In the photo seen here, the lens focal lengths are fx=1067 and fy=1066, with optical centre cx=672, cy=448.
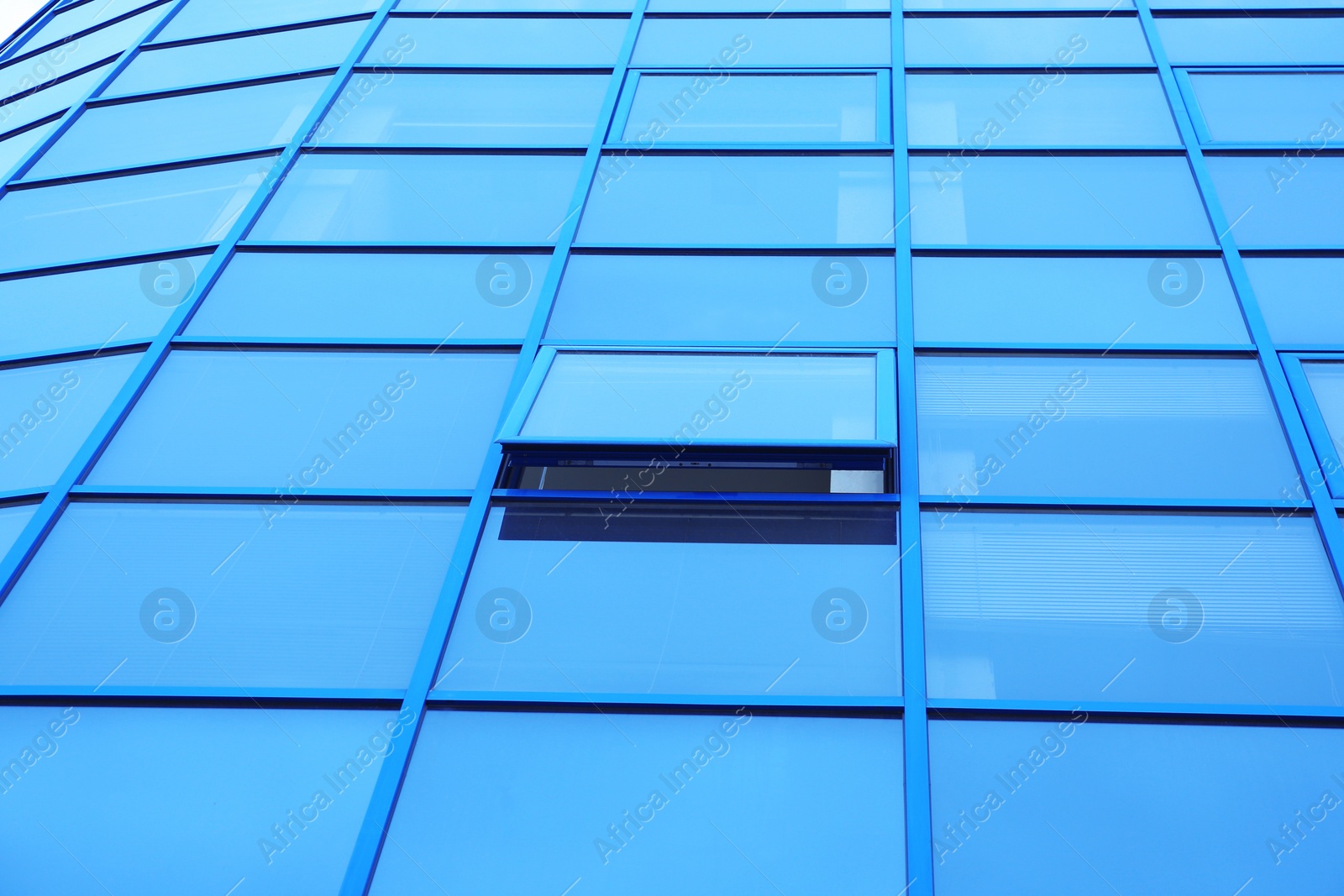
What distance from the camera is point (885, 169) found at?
9.27m

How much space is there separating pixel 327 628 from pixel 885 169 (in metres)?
6.03

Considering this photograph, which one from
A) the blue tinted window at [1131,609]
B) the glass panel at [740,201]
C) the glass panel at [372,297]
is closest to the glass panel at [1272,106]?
the glass panel at [740,201]

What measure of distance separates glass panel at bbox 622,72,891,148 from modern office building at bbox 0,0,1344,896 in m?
0.05

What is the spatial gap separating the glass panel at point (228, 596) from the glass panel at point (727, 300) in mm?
A: 2071

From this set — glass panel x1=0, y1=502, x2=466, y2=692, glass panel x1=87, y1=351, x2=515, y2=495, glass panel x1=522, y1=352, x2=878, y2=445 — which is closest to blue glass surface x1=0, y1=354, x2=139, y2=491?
glass panel x1=87, y1=351, x2=515, y2=495

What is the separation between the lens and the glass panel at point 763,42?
1082 centimetres

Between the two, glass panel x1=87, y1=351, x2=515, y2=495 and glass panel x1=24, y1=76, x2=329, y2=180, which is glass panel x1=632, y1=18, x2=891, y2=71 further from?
glass panel x1=87, y1=351, x2=515, y2=495

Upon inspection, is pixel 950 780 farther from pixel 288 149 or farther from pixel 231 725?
pixel 288 149

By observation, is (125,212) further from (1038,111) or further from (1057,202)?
(1038,111)

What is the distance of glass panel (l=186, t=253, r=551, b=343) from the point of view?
807 cm

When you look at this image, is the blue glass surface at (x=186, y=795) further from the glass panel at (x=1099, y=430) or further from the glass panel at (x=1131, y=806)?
the glass panel at (x=1099, y=430)

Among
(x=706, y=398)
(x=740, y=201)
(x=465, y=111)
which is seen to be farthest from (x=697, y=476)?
(x=465, y=111)

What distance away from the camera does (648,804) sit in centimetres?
532

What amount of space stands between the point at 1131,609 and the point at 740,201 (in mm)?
4745
